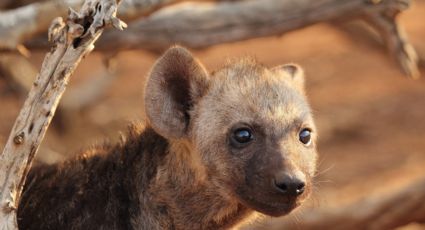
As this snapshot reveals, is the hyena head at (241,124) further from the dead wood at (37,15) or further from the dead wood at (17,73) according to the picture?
the dead wood at (17,73)

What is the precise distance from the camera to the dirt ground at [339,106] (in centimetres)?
912

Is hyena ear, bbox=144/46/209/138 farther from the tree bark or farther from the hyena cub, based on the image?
the tree bark

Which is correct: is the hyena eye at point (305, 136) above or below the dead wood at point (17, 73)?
above

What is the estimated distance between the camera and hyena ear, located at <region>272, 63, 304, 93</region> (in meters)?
5.09

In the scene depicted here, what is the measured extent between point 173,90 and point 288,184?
845 millimetres

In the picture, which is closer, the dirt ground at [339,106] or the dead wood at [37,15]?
the dead wood at [37,15]

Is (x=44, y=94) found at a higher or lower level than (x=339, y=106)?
higher

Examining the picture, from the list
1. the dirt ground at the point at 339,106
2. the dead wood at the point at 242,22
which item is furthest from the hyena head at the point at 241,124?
the dirt ground at the point at 339,106

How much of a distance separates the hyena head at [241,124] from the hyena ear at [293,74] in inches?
2.7

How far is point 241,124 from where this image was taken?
15.3ft

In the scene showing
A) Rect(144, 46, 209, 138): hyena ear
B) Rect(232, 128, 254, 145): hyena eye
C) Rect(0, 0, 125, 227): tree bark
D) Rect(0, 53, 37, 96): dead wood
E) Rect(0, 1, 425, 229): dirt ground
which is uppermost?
Rect(0, 0, 125, 227): tree bark

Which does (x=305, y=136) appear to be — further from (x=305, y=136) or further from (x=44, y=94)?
(x=44, y=94)

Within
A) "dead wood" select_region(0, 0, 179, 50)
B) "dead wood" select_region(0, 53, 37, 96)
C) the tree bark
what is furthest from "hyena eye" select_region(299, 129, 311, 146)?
"dead wood" select_region(0, 53, 37, 96)

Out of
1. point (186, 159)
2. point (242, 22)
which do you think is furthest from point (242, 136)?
point (242, 22)
